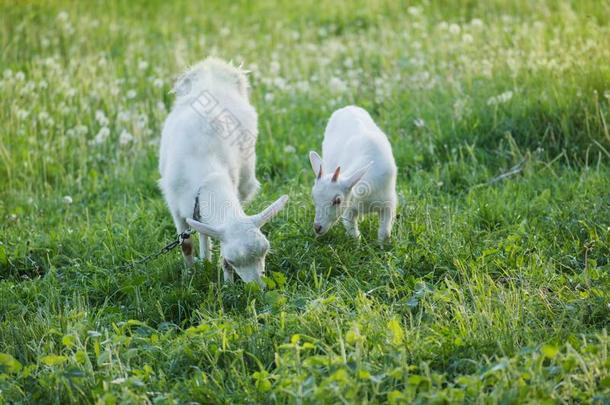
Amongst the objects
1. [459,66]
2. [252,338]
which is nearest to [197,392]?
[252,338]

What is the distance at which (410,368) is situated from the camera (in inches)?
154

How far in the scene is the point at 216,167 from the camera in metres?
5.57

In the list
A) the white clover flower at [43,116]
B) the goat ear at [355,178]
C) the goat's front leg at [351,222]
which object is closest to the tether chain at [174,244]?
the goat ear at [355,178]

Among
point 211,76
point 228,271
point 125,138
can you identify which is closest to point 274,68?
point 125,138

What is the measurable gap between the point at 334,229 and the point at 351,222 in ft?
0.52

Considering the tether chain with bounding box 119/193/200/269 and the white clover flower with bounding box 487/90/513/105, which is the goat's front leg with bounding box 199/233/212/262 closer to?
the tether chain with bounding box 119/193/200/269

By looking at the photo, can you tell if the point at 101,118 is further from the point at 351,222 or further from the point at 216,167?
the point at 351,222

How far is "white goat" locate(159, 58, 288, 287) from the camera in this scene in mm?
4957

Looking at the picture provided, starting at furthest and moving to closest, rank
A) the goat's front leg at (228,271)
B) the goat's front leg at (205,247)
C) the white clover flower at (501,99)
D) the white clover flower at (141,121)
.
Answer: the white clover flower at (141,121)
the white clover flower at (501,99)
the goat's front leg at (205,247)
the goat's front leg at (228,271)

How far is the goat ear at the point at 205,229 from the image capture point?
490 cm

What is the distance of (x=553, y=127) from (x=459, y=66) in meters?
1.87

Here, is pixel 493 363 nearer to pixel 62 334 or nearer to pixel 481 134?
Answer: pixel 62 334

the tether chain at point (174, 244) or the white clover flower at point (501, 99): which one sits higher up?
the white clover flower at point (501, 99)

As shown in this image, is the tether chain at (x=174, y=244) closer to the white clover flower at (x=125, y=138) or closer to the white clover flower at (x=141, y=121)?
the white clover flower at (x=125, y=138)
